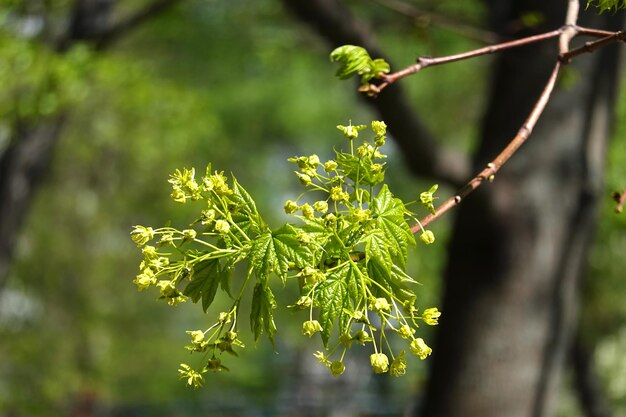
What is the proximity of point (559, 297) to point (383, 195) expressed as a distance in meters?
3.18

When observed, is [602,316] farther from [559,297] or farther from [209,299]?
[209,299]

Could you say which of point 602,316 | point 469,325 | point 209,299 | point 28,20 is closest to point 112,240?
point 602,316

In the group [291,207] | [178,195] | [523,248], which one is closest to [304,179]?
[291,207]

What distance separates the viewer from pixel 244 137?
54.8ft

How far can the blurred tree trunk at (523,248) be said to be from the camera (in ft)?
13.5

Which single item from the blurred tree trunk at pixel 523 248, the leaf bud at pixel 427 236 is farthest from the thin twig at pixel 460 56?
the blurred tree trunk at pixel 523 248

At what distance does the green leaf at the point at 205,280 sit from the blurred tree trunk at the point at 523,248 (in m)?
2.92

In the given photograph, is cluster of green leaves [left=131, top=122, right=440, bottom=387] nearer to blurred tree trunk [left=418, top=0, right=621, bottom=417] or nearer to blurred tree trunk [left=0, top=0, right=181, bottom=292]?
blurred tree trunk [left=418, top=0, right=621, bottom=417]

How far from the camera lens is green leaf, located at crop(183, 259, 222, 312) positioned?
1.22m

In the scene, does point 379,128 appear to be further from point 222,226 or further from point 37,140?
point 37,140

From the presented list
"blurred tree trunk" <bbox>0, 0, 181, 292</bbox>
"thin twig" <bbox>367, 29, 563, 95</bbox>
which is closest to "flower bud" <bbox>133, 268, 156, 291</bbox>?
"thin twig" <bbox>367, 29, 563, 95</bbox>

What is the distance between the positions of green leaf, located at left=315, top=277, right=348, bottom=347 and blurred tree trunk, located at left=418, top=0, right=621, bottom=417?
117 inches

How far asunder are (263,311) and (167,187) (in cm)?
1170

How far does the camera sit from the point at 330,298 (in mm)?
1113
